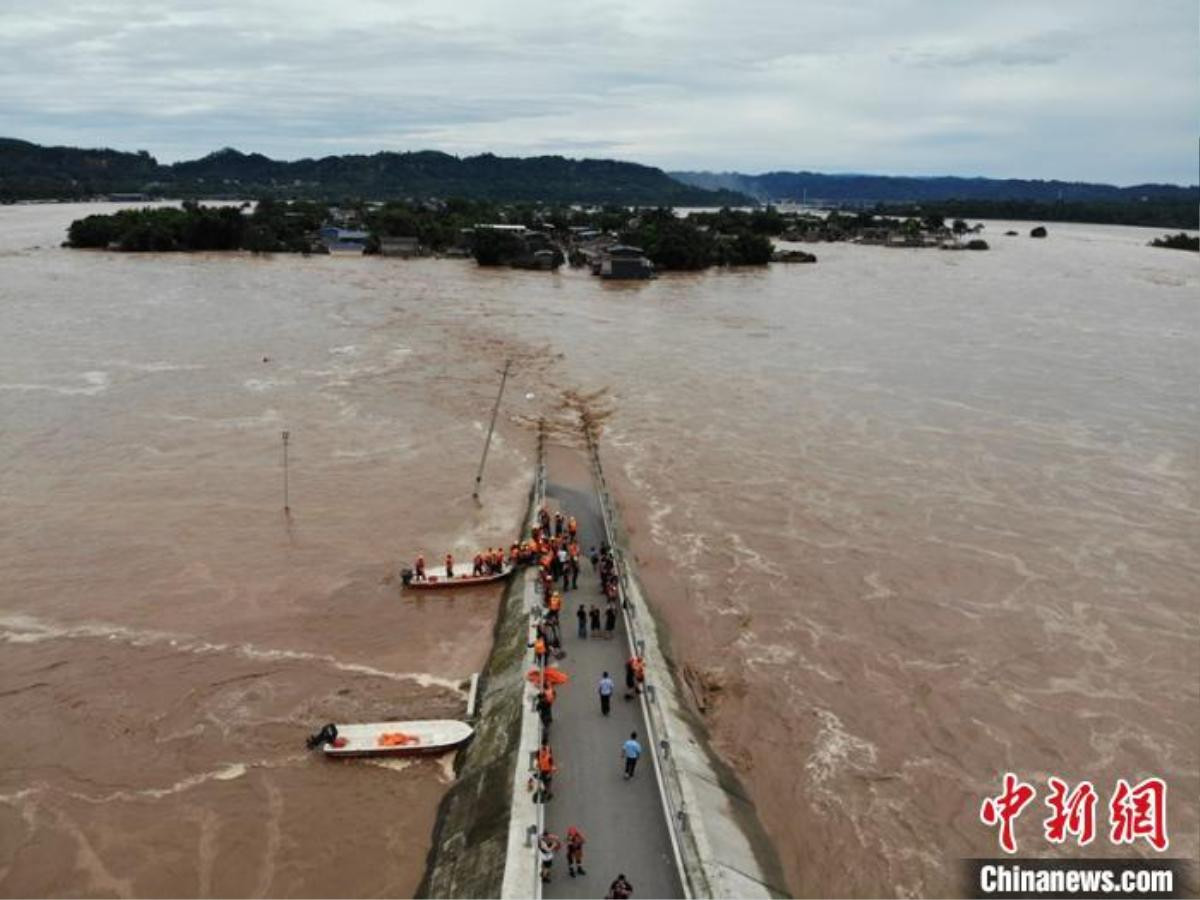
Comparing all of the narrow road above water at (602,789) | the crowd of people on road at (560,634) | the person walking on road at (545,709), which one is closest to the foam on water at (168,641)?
the crowd of people on road at (560,634)

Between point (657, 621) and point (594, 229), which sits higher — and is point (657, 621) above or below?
below

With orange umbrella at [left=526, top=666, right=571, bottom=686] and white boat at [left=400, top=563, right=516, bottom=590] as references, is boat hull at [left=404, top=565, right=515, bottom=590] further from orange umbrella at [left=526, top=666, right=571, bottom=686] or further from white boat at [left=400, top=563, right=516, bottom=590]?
orange umbrella at [left=526, top=666, right=571, bottom=686]

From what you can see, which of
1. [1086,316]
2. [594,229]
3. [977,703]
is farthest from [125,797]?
[594,229]

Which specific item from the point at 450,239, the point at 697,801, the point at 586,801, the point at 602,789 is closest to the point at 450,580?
the point at 602,789

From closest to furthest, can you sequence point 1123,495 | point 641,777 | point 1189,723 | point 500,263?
point 641,777 → point 1189,723 → point 1123,495 → point 500,263

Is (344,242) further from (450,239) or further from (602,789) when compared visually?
(602,789)

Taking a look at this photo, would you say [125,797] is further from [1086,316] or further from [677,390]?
[1086,316]

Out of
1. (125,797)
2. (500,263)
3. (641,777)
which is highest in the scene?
(500,263)
